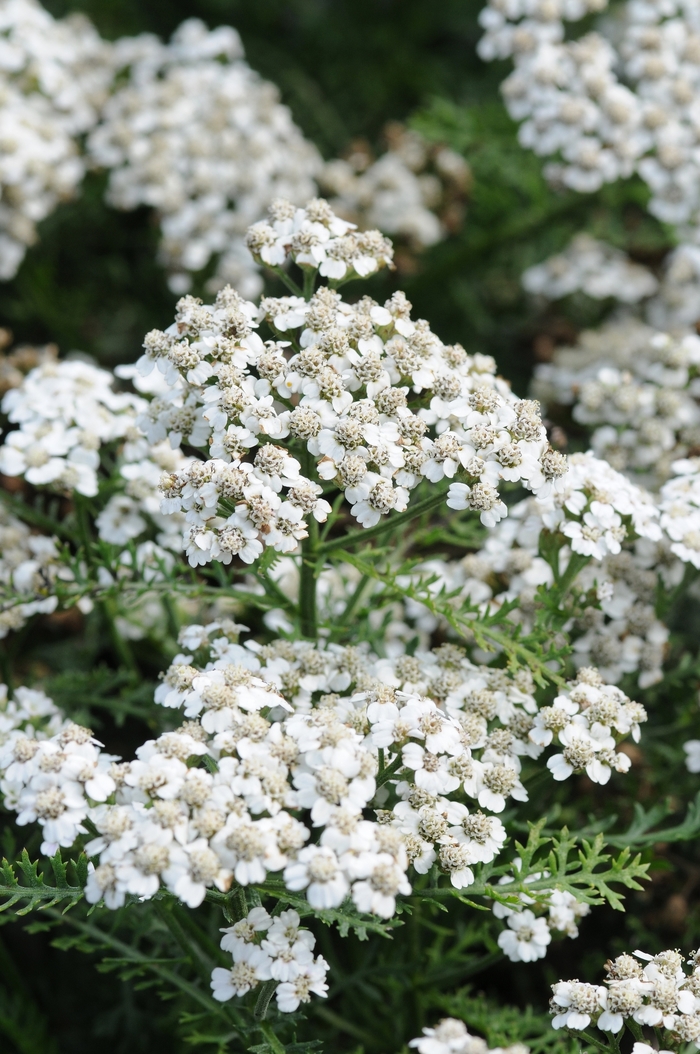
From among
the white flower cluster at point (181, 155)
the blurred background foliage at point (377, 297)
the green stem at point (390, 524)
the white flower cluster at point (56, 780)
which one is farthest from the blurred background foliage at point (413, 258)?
the white flower cluster at point (56, 780)

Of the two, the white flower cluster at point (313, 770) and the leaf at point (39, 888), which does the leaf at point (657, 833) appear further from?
the leaf at point (39, 888)

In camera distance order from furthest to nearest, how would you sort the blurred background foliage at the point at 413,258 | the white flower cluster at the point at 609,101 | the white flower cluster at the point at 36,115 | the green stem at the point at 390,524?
the blurred background foliage at the point at 413,258 < the white flower cluster at the point at 36,115 < the white flower cluster at the point at 609,101 < the green stem at the point at 390,524

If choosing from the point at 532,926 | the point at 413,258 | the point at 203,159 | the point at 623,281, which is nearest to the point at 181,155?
the point at 203,159

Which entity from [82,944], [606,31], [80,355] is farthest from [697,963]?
[606,31]

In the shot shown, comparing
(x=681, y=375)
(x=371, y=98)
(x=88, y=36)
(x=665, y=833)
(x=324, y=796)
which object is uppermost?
(x=371, y=98)

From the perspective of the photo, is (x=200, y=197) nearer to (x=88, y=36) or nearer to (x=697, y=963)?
Answer: (x=88, y=36)

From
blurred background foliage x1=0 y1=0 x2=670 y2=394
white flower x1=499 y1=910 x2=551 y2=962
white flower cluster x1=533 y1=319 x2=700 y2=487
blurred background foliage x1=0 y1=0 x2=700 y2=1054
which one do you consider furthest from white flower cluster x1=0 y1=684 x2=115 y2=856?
blurred background foliage x1=0 y1=0 x2=670 y2=394
